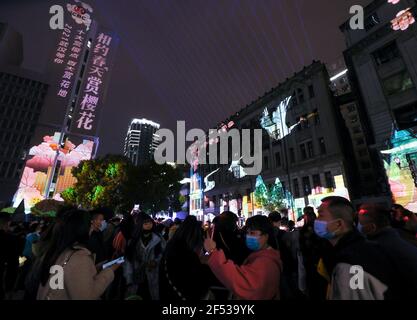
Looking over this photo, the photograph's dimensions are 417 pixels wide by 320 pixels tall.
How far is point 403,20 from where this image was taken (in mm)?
17891

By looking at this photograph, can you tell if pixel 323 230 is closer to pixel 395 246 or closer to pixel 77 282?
pixel 395 246

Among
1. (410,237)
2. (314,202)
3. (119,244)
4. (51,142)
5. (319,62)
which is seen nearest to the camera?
(410,237)

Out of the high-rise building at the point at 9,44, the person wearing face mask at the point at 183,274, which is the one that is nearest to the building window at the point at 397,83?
the person wearing face mask at the point at 183,274

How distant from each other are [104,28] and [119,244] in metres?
55.0

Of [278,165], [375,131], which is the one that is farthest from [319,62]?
[278,165]

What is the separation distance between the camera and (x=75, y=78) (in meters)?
41.6

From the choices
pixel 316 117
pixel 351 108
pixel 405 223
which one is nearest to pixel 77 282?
pixel 405 223

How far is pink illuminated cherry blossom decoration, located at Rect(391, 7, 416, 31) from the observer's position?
57.7ft

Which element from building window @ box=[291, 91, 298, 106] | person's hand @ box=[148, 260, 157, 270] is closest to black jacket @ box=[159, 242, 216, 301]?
person's hand @ box=[148, 260, 157, 270]

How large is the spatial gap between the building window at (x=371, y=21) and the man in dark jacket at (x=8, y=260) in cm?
2931

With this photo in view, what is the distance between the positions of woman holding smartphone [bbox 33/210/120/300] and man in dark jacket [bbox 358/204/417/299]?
2724mm

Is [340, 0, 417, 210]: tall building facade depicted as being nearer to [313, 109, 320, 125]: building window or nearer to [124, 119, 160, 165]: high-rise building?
[313, 109, 320, 125]: building window
